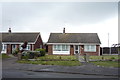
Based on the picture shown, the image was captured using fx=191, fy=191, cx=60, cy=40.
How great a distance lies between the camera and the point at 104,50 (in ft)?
150

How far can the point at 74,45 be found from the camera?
40344 millimetres

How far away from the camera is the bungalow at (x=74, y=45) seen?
39.6m

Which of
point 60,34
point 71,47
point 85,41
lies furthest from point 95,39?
point 60,34

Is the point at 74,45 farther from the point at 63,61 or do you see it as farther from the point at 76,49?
the point at 63,61

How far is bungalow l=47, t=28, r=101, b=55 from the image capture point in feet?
130

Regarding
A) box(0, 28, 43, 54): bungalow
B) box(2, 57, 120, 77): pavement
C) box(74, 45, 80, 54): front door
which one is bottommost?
box(2, 57, 120, 77): pavement

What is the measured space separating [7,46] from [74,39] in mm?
14687

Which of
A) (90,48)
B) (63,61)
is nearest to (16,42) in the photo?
(90,48)

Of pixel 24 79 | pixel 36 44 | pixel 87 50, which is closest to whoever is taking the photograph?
pixel 24 79

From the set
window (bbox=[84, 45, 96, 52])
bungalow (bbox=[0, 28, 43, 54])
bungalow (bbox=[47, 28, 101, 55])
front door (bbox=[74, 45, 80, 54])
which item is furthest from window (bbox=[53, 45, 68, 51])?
bungalow (bbox=[0, 28, 43, 54])

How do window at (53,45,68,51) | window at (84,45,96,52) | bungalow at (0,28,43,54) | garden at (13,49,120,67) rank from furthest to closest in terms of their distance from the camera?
1. bungalow at (0,28,43,54)
2. window at (53,45,68,51)
3. window at (84,45,96,52)
4. garden at (13,49,120,67)

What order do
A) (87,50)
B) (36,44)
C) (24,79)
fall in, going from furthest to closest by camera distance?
(36,44)
(87,50)
(24,79)

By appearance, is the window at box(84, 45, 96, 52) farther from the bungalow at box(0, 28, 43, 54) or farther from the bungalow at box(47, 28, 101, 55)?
the bungalow at box(0, 28, 43, 54)

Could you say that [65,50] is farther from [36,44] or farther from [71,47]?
[36,44]
